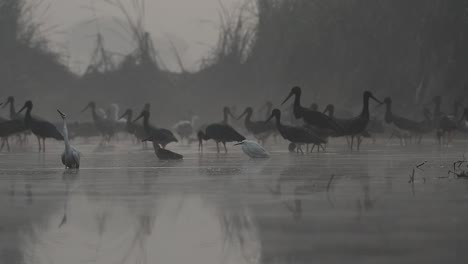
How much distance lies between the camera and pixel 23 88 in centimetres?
4422

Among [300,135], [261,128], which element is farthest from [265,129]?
[300,135]

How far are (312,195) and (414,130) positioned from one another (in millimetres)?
16645

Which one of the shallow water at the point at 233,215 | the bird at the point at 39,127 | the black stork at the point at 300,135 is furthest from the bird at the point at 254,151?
the bird at the point at 39,127

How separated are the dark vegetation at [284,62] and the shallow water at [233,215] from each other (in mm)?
15791

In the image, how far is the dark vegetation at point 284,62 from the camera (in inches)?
1212

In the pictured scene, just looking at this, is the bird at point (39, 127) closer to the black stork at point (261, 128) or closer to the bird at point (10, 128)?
the bird at point (10, 128)

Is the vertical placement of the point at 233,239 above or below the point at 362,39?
below

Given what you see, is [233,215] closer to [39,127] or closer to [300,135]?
[300,135]

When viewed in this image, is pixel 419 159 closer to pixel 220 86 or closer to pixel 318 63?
pixel 318 63

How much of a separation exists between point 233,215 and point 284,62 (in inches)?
1031

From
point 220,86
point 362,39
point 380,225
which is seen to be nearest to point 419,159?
point 380,225

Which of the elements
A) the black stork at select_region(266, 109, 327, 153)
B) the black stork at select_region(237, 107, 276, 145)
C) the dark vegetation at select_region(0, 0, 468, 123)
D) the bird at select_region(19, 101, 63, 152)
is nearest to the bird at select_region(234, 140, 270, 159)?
the black stork at select_region(266, 109, 327, 153)

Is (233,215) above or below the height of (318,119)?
below

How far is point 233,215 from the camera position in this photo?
8922 millimetres
